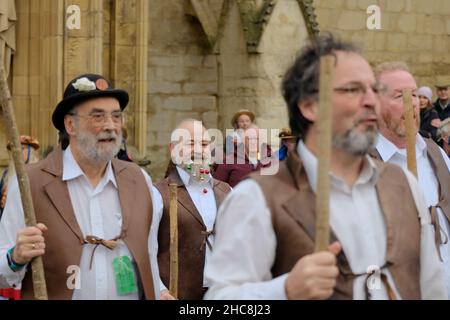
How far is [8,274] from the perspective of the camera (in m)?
6.21

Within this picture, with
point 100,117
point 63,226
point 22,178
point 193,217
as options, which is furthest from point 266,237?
point 193,217

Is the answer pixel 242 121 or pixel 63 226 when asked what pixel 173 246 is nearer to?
pixel 63 226

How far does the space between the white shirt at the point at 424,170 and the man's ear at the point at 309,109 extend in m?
2.63

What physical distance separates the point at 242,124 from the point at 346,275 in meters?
9.98

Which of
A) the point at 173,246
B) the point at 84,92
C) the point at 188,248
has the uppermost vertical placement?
the point at 84,92

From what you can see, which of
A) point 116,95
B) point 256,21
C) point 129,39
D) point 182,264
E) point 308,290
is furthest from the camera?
point 256,21

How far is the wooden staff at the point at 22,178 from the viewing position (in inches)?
230

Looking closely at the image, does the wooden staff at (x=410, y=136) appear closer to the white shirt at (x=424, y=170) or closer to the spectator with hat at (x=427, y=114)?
the white shirt at (x=424, y=170)

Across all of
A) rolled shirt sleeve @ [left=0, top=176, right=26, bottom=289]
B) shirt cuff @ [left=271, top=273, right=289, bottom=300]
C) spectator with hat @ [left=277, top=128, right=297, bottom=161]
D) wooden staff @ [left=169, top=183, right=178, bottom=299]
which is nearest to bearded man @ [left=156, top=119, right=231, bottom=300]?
wooden staff @ [left=169, top=183, right=178, bottom=299]

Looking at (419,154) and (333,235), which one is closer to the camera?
(333,235)

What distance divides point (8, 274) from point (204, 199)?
2794mm

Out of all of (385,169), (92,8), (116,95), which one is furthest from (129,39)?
(385,169)

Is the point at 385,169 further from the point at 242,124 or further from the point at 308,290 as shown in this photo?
the point at 242,124
